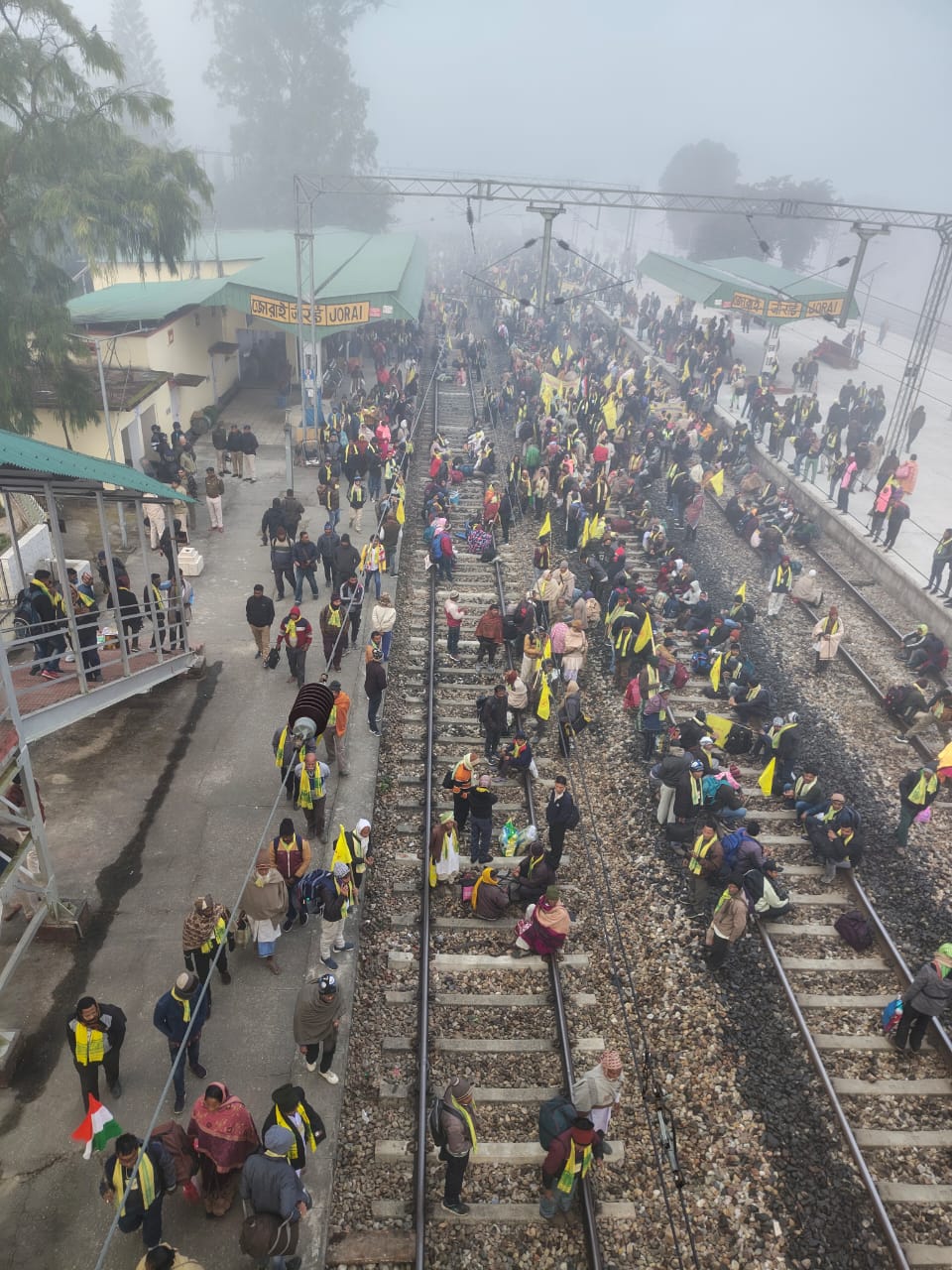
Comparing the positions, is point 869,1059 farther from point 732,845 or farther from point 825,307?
point 825,307

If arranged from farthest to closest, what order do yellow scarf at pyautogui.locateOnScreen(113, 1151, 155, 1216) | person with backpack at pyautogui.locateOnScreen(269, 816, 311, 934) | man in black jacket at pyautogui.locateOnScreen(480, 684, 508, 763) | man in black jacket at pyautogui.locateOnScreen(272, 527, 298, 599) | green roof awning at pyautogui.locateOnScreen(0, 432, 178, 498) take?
man in black jacket at pyautogui.locateOnScreen(272, 527, 298, 599) < man in black jacket at pyautogui.locateOnScreen(480, 684, 508, 763) < person with backpack at pyautogui.locateOnScreen(269, 816, 311, 934) < green roof awning at pyautogui.locateOnScreen(0, 432, 178, 498) < yellow scarf at pyautogui.locateOnScreen(113, 1151, 155, 1216)

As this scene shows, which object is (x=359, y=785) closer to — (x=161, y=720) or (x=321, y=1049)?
(x=161, y=720)

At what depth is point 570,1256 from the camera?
675 centimetres

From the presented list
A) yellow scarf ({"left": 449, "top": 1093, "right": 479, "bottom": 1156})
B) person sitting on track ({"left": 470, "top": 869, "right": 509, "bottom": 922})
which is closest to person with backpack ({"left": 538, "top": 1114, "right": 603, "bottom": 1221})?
yellow scarf ({"left": 449, "top": 1093, "right": 479, "bottom": 1156})

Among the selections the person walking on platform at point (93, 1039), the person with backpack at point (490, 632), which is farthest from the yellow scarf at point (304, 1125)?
the person with backpack at point (490, 632)

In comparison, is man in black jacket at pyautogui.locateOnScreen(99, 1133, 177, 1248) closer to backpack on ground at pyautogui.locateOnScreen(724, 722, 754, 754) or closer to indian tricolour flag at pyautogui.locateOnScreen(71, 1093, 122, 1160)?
indian tricolour flag at pyautogui.locateOnScreen(71, 1093, 122, 1160)

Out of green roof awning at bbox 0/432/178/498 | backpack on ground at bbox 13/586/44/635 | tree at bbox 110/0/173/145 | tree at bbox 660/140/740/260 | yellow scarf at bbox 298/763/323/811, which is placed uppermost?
tree at bbox 110/0/173/145

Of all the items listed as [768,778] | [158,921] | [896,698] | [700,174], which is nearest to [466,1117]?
[158,921]

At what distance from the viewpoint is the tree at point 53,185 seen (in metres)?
16.6

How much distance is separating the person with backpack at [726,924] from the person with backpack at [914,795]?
334 centimetres

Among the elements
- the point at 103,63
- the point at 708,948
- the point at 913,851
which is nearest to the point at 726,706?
the point at 913,851

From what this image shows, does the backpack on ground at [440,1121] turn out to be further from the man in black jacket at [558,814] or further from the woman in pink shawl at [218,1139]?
the man in black jacket at [558,814]

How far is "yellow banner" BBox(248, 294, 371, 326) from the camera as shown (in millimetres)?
24531

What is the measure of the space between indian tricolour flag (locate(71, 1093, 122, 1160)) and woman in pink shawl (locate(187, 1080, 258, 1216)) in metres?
0.63
